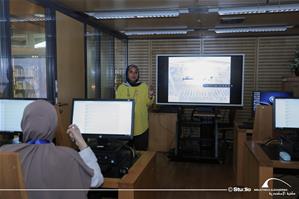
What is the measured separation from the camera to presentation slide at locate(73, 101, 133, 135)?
2.46 meters

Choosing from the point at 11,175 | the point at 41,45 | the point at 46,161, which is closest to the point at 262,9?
the point at 41,45

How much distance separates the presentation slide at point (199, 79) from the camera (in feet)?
17.3

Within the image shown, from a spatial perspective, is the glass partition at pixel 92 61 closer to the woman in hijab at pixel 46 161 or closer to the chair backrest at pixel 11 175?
the woman in hijab at pixel 46 161

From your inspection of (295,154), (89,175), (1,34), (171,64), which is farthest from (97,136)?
(171,64)

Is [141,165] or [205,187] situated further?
[205,187]

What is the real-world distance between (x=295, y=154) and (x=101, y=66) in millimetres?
4018

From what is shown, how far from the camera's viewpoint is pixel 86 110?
2.53 m

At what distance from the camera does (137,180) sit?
6.56 feet

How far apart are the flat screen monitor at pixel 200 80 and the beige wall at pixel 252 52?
1745 millimetres

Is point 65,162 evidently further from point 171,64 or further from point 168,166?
point 171,64

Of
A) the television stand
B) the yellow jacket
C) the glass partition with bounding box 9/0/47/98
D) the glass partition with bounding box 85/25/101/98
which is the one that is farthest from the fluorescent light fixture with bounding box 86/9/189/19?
the television stand

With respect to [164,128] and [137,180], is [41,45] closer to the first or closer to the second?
[137,180]

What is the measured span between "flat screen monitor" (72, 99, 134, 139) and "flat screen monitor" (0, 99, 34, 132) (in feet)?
1.71

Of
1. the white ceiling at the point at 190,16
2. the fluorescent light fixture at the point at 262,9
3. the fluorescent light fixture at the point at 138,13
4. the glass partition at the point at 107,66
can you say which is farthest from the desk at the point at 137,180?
the glass partition at the point at 107,66
